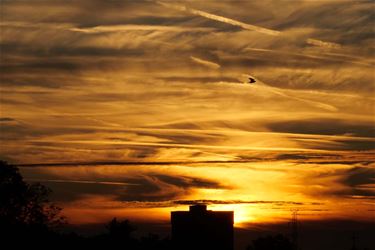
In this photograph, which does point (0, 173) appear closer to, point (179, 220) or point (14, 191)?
point (14, 191)

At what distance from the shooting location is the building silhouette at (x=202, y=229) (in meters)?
104

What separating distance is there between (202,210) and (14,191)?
73.3 feet

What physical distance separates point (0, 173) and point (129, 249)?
17.5 metres

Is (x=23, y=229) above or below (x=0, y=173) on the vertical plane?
below

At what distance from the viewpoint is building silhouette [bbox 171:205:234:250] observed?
10412 cm

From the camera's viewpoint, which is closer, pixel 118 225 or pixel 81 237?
pixel 81 237

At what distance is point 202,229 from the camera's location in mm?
104438

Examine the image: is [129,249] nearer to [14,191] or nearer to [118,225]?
[14,191]

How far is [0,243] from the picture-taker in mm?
85375

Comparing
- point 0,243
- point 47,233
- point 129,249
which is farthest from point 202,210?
point 0,243


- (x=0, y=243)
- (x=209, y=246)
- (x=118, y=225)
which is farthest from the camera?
(x=118, y=225)

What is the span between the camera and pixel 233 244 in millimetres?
105000

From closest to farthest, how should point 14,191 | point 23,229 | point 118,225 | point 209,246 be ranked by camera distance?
point 23,229
point 209,246
point 14,191
point 118,225

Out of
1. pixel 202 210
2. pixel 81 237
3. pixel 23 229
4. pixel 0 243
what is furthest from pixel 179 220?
pixel 0 243
